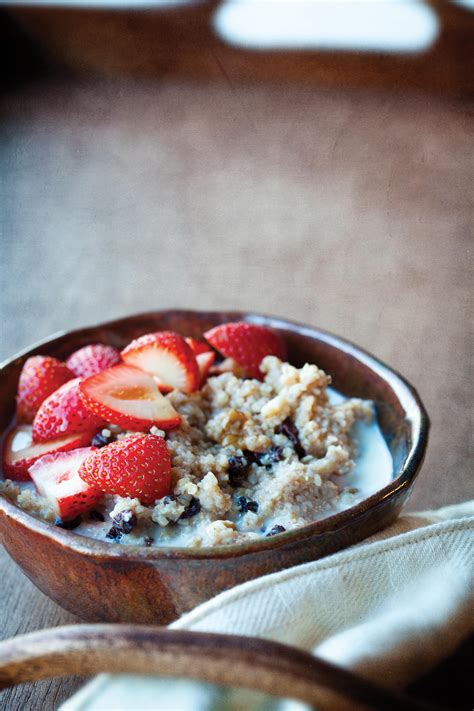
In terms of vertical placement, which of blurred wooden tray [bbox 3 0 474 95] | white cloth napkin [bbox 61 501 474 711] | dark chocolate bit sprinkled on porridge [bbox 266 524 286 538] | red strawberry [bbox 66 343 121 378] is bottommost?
white cloth napkin [bbox 61 501 474 711]

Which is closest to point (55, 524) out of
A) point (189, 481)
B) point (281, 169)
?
point (189, 481)

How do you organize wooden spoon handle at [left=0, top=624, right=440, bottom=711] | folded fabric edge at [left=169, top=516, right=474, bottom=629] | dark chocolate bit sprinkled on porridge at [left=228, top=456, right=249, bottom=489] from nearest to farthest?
1. wooden spoon handle at [left=0, top=624, right=440, bottom=711]
2. folded fabric edge at [left=169, top=516, right=474, bottom=629]
3. dark chocolate bit sprinkled on porridge at [left=228, top=456, right=249, bottom=489]

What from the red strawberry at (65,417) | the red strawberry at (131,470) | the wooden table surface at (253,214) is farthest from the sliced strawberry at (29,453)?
the wooden table surface at (253,214)

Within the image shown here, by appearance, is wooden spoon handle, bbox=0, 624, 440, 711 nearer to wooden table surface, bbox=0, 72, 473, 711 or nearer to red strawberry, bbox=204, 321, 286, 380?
red strawberry, bbox=204, 321, 286, 380

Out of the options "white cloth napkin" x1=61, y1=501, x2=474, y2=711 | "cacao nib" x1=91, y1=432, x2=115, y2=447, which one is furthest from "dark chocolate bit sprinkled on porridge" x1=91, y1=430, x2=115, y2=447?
"white cloth napkin" x1=61, y1=501, x2=474, y2=711

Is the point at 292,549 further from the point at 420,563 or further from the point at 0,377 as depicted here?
the point at 0,377

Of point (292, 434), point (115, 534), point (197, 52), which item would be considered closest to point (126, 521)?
point (115, 534)

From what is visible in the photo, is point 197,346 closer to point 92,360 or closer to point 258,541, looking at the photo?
point 92,360
